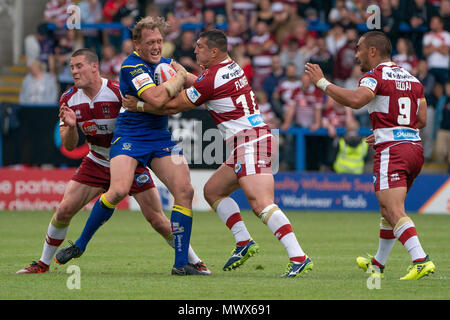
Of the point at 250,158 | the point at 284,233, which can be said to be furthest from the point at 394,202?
the point at 250,158

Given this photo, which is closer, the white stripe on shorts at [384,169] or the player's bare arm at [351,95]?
the player's bare arm at [351,95]

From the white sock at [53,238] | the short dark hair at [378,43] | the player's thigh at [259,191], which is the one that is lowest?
the white sock at [53,238]

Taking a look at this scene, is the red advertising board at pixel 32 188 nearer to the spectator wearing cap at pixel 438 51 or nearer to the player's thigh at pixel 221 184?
the spectator wearing cap at pixel 438 51

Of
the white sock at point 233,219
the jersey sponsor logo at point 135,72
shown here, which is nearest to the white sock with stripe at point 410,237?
the white sock at point 233,219

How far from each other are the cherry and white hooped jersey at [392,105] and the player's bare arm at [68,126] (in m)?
2.98

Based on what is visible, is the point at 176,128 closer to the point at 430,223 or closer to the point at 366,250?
the point at 430,223

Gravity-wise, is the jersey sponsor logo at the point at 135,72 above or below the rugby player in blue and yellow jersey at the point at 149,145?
above

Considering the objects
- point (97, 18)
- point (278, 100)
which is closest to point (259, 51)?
point (278, 100)

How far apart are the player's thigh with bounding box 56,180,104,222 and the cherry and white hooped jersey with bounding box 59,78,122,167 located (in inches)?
13.3

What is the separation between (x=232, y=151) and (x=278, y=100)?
33.1 feet

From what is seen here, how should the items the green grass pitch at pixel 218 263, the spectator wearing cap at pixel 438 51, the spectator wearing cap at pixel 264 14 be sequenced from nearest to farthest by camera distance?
the green grass pitch at pixel 218 263
the spectator wearing cap at pixel 438 51
the spectator wearing cap at pixel 264 14

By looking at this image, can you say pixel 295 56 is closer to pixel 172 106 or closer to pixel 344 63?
pixel 344 63

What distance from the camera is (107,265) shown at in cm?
1009

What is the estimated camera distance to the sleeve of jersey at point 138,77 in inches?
349
